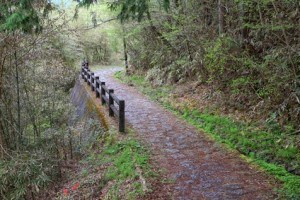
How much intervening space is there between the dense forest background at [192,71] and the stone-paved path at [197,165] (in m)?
0.80

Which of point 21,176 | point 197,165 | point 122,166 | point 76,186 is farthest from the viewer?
point 21,176

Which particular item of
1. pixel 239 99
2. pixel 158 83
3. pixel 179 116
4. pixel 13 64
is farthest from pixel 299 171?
pixel 158 83

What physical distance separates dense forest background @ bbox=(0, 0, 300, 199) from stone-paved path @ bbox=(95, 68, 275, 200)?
2.62 feet

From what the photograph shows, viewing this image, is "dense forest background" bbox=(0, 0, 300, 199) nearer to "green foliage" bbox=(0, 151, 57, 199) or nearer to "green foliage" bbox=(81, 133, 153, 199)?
"green foliage" bbox=(0, 151, 57, 199)

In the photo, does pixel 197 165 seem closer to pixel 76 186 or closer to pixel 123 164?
pixel 123 164

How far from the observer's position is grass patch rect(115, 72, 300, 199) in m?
5.11

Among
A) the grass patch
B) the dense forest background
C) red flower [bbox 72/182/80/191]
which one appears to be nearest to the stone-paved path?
the grass patch

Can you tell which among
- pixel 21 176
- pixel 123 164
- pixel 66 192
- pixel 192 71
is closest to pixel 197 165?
pixel 123 164

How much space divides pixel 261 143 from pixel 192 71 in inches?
251

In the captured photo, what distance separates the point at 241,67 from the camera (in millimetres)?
8250

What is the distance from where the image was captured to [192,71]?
1228 centimetres

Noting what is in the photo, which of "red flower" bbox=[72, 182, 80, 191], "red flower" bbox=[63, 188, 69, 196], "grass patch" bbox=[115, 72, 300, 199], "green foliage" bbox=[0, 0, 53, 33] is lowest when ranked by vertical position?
"red flower" bbox=[63, 188, 69, 196]

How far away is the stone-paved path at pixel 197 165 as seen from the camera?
4828 millimetres

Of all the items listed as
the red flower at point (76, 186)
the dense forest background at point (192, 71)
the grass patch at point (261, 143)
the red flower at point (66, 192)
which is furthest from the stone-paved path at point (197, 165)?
the red flower at point (66, 192)
